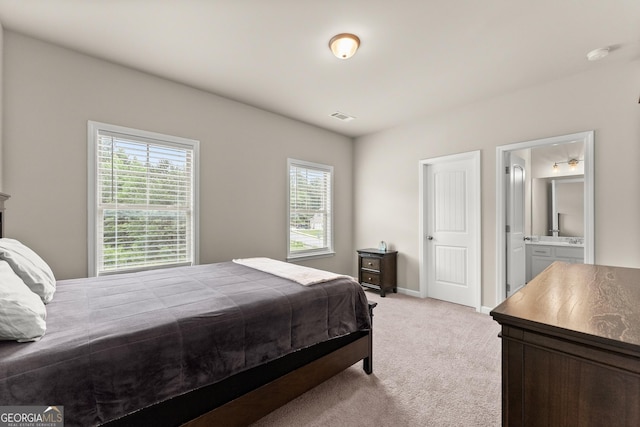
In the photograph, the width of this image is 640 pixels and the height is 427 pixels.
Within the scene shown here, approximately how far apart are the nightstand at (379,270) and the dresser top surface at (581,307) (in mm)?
2898

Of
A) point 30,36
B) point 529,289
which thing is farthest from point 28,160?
point 529,289

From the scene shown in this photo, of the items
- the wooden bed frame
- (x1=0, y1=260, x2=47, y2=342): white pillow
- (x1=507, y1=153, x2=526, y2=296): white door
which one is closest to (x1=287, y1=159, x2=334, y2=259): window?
the wooden bed frame

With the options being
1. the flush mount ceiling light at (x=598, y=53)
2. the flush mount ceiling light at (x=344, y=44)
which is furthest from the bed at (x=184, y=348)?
the flush mount ceiling light at (x=598, y=53)

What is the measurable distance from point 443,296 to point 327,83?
11.3 ft

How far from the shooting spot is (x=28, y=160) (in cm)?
244

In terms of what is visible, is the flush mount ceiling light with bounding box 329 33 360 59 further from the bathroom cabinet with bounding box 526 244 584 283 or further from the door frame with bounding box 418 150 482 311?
the bathroom cabinet with bounding box 526 244 584 283

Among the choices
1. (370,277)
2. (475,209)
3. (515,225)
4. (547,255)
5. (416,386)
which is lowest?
(416,386)

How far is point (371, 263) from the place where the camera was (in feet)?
15.4

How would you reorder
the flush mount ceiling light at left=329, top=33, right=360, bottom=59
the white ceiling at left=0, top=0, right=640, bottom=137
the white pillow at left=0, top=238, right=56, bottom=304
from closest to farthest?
the white pillow at left=0, top=238, right=56, bottom=304 → the white ceiling at left=0, top=0, right=640, bottom=137 → the flush mount ceiling light at left=329, top=33, right=360, bottom=59

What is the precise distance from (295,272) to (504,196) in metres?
2.92

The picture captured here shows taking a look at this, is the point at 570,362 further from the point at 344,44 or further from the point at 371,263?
the point at 371,263

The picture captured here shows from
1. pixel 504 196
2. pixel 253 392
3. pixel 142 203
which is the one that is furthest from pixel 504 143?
pixel 142 203

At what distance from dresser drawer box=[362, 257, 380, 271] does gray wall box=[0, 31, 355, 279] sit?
1.49 metres

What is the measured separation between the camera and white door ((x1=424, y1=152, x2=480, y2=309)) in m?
3.94
